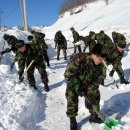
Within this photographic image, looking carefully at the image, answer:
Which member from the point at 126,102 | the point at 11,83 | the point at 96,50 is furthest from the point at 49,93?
the point at 96,50

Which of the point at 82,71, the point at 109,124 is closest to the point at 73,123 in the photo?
the point at 109,124

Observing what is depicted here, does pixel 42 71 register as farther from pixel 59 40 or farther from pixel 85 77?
pixel 59 40

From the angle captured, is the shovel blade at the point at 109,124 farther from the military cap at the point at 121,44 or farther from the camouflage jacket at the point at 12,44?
the camouflage jacket at the point at 12,44

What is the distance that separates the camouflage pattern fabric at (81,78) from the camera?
671cm

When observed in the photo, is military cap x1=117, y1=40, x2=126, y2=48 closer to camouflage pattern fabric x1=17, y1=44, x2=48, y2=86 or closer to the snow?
the snow

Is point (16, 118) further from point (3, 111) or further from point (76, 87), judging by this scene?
point (76, 87)

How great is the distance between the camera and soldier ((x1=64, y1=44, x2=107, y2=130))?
6.66m

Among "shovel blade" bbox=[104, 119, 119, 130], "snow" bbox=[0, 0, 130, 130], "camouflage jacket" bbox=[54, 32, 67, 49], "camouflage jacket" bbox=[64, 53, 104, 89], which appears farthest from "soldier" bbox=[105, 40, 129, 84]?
"camouflage jacket" bbox=[54, 32, 67, 49]

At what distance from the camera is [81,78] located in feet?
22.6

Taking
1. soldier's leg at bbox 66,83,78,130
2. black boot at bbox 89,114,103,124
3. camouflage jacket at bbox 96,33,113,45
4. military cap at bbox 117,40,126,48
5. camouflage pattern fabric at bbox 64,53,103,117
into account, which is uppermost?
camouflage jacket at bbox 96,33,113,45

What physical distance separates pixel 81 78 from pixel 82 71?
14cm

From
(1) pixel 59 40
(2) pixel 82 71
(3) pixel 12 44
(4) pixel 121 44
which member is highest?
(3) pixel 12 44

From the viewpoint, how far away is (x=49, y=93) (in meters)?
10.7

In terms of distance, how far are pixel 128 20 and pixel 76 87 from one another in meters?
23.6
